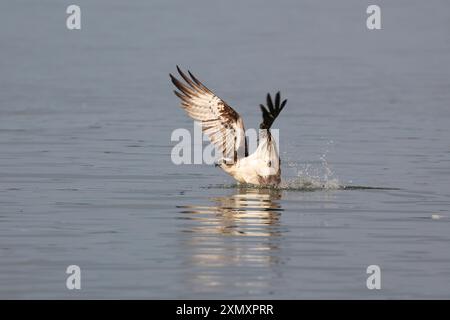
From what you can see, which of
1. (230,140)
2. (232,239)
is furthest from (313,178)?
(232,239)

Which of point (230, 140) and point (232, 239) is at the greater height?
point (230, 140)

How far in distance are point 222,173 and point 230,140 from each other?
2.00 meters

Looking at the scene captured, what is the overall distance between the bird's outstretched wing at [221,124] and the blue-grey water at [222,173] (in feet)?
1.91

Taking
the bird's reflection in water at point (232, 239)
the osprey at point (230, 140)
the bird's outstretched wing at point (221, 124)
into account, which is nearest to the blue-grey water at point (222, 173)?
the bird's reflection in water at point (232, 239)

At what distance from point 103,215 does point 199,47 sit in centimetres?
2758

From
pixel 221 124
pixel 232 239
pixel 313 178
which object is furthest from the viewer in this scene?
pixel 313 178

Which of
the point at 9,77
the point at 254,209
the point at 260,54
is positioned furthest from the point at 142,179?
the point at 260,54

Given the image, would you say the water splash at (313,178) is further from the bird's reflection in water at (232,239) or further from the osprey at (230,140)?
the bird's reflection in water at (232,239)

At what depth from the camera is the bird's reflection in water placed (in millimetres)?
11992

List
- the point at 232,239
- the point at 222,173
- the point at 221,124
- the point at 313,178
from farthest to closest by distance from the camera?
the point at 222,173
the point at 313,178
the point at 221,124
the point at 232,239

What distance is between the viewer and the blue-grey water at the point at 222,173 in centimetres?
1224

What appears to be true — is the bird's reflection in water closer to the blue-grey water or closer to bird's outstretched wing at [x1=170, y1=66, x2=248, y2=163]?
the blue-grey water

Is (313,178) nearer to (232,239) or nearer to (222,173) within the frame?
(222,173)

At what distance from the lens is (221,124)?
18.2 metres
